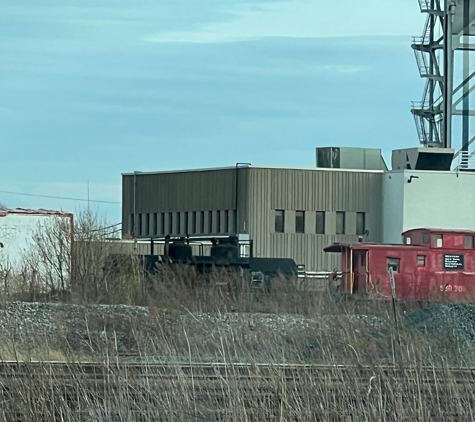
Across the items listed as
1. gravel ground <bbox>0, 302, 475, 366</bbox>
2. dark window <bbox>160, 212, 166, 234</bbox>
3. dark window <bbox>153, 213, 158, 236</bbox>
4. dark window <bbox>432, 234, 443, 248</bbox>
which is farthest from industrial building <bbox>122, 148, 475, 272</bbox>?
gravel ground <bbox>0, 302, 475, 366</bbox>

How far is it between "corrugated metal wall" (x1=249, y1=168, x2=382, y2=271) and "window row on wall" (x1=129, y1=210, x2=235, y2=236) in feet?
6.92

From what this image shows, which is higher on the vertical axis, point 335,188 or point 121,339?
point 335,188

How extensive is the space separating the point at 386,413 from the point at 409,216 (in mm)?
46390

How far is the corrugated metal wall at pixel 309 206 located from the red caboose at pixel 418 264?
1677 centimetres

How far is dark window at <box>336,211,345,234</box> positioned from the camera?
58.1 m

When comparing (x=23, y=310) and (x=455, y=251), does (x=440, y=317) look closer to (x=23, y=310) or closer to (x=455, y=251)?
(x=23, y=310)

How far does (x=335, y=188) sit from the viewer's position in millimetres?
57969

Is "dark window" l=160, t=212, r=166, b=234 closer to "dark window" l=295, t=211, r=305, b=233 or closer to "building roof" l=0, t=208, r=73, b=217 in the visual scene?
"dark window" l=295, t=211, r=305, b=233

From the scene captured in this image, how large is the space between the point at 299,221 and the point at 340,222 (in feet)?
8.24

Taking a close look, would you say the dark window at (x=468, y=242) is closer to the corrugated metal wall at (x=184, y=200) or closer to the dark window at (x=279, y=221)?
the dark window at (x=279, y=221)

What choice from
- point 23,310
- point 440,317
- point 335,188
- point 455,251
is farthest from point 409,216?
point 23,310

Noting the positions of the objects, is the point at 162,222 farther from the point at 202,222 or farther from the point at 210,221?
the point at 210,221

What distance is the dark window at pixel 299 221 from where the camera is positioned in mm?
57688

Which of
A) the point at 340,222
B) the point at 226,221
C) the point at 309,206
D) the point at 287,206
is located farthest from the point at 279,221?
the point at 340,222
